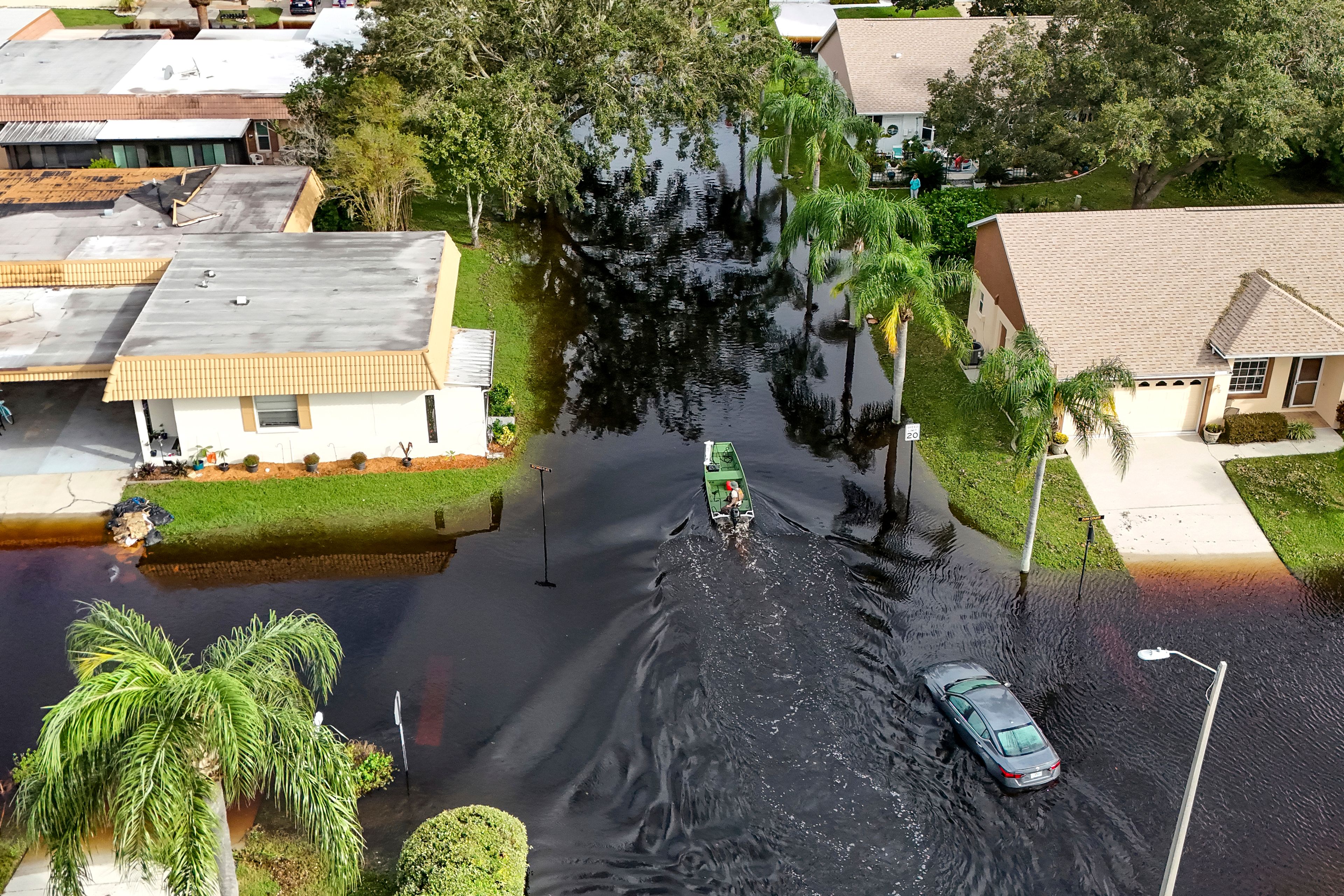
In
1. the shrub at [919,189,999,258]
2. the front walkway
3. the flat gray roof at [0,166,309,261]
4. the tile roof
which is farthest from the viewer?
the tile roof

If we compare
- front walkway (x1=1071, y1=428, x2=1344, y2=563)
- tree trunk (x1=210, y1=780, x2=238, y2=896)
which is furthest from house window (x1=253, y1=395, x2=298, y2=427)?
front walkway (x1=1071, y1=428, x2=1344, y2=563)

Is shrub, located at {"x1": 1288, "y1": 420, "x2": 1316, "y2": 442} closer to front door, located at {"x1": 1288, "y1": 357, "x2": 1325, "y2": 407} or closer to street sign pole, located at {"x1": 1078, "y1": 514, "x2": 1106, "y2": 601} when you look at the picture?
front door, located at {"x1": 1288, "y1": 357, "x2": 1325, "y2": 407}

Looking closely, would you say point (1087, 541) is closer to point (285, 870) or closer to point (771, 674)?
point (771, 674)

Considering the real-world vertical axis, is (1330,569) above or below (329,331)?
below

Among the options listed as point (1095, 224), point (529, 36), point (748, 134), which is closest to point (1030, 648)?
point (1095, 224)

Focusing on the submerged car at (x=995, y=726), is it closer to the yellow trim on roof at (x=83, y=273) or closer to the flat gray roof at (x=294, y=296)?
the flat gray roof at (x=294, y=296)

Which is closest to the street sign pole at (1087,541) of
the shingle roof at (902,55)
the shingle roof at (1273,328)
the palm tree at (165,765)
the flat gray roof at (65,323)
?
the shingle roof at (1273,328)

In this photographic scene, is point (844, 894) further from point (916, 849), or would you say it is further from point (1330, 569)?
point (1330, 569)

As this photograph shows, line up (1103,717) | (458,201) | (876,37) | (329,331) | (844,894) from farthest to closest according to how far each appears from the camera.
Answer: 1. (876,37)
2. (458,201)
3. (329,331)
4. (1103,717)
5. (844,894)
